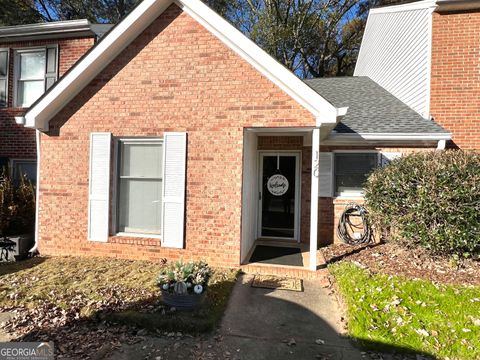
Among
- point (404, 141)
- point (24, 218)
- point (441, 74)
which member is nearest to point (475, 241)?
point (404, 141)

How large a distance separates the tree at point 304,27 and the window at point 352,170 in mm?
14803

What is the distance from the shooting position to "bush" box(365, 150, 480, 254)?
5.43 metres

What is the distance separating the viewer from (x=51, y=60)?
30.0ft

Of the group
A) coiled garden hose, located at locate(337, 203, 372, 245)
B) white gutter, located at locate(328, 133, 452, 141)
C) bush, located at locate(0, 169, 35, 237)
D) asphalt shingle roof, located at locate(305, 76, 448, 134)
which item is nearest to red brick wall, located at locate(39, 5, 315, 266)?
bush, located at locate(0, 169, 35, 237)

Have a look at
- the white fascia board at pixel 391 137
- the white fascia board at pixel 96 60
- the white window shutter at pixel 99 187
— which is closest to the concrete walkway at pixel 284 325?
the white window shutter at pixel 99 187

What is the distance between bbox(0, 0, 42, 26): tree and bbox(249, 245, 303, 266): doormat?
2163 cm

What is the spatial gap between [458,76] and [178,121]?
25.0 ft

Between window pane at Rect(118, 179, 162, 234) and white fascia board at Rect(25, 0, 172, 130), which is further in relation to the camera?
window pane at Rect(118, 179, 162, 234)

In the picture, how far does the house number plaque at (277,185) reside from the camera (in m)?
8.66

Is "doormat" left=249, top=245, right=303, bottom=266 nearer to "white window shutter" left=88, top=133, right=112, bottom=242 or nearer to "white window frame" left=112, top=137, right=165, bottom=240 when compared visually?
"white window frame" left=112, top=137, right=165, bottom=240

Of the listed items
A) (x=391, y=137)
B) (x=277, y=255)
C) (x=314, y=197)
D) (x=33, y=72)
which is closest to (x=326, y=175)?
(x=391, y=137)

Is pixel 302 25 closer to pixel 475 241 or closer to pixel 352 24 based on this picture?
pixel 352 24

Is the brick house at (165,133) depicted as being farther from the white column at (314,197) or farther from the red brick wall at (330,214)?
the red brick wall at (330,214)

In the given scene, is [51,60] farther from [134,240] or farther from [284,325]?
[284,325]
